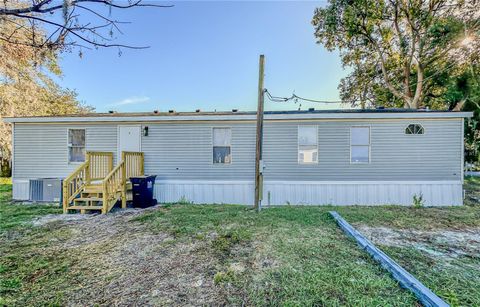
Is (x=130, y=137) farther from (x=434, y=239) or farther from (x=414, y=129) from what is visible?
(x=414, y=129)

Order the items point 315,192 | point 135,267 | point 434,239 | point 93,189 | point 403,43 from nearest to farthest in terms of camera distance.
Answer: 1. point 135,267
2. point 434,239
3. point 93,189
4. point 315,192
5. point 403,43

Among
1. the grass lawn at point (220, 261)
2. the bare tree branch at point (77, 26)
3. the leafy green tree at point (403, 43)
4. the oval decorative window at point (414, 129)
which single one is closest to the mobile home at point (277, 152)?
the oval decorative window at point (414, 129)

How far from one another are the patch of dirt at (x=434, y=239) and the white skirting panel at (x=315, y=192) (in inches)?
100

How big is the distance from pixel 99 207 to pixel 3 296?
3.96 m

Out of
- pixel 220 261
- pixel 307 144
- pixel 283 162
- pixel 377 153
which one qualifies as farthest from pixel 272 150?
pixel 220 261

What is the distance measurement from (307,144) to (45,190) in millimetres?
9026

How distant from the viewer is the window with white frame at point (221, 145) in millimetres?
7887

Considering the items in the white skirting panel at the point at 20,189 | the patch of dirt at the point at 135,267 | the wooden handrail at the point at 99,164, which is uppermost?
the wooden handrail at the point at 99,164

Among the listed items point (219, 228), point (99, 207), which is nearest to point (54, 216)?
point (99, 207)

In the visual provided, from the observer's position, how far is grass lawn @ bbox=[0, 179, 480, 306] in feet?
8.35

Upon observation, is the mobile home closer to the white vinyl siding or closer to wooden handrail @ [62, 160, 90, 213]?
the white vinyl siding

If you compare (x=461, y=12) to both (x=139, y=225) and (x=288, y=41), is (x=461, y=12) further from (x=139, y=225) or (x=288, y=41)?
(x=139, y=225)

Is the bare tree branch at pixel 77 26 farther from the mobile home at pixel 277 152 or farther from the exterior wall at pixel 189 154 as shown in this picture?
the exterior wall at pixel 189 154

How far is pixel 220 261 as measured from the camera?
339 cm
